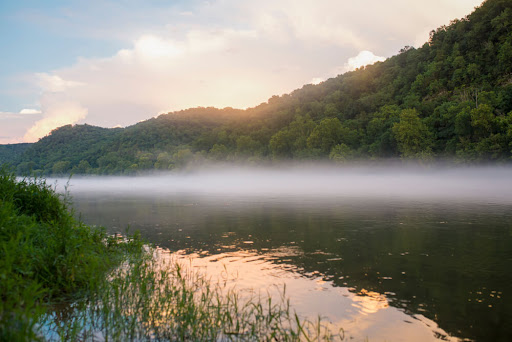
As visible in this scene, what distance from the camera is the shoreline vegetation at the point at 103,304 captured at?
8.73 metres

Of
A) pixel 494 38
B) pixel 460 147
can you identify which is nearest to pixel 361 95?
pixel 494 38

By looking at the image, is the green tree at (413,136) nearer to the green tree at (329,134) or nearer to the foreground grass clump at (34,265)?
the green tree at (329,134)

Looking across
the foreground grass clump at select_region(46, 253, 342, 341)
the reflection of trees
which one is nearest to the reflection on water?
the reflection of trees

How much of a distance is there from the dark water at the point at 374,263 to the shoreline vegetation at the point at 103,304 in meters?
1.71

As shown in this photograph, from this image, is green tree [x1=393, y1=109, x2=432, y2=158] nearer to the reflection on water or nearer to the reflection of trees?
the reflection of trees

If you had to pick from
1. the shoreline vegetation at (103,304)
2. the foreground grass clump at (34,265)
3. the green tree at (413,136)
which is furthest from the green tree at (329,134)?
the shoreline vegetation at (103,304)

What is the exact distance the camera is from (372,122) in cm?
14588

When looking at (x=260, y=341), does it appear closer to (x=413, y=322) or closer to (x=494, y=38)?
(x=413, y=322)

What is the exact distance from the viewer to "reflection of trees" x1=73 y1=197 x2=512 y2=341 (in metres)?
12.0

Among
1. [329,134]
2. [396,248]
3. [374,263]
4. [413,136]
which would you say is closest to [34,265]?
[374,263]

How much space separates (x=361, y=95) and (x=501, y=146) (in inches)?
4122

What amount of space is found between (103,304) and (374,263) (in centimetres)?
1230

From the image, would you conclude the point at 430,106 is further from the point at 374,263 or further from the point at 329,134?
the point at 374,263

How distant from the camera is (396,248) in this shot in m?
21.2
